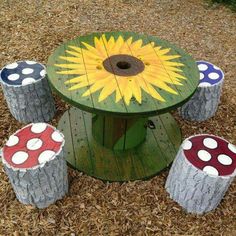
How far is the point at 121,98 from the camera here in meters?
2.73

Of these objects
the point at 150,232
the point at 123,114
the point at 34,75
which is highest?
the point at 123,114

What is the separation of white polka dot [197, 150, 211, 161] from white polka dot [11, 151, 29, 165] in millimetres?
1451

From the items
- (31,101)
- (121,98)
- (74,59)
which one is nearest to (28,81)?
(31,101)

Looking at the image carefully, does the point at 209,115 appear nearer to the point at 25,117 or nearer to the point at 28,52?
the point at 25,117

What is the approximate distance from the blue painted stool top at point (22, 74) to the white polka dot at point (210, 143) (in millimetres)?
1804

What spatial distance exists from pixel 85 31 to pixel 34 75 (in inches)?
92.4

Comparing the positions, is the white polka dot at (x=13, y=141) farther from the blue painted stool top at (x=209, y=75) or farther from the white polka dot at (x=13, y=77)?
the blue painted stool top at (x=209, y=75)

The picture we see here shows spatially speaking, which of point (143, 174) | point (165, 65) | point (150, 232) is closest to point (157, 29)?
point (165, 65)

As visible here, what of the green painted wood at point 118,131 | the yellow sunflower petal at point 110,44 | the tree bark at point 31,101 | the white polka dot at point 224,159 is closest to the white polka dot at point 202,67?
the green painted wood at point 118,131

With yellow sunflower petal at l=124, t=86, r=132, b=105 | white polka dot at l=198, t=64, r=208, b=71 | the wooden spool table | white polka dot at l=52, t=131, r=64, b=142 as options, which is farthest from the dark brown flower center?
white polka dot at l=198, t=64, r=208, b=71

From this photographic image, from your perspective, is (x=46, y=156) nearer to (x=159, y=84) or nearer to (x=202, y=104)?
(x=159, y=84)

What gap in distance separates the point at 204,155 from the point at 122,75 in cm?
100

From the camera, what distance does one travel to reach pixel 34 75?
3559 mm

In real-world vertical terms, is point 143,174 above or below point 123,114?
below
